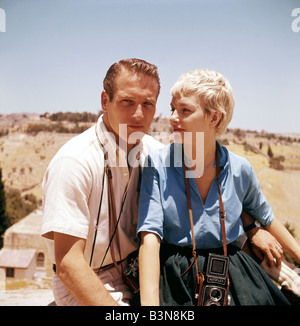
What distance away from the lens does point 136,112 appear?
1.99m

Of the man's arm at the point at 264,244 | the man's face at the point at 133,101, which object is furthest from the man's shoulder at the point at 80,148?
the man's arm at the point at 264,244

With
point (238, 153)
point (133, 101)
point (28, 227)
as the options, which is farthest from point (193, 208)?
point (238, 153)

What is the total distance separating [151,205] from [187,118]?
0.52 meters

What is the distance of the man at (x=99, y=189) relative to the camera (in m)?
1.77

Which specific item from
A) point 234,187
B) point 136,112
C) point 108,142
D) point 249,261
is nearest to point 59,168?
point 108,142

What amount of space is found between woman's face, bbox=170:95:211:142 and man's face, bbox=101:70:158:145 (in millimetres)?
164

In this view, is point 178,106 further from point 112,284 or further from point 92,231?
point 112,284

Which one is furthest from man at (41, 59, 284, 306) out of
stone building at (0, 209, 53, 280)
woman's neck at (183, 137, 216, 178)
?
stone building at (0, 209, 53, 280)

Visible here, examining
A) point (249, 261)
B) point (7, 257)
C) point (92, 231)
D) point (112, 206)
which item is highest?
point (112, 206)

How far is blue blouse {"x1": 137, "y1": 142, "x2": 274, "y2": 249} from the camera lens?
74.9 inches

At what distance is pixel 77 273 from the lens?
69.2 inches

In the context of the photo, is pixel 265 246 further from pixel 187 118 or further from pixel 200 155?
pixel 187 118

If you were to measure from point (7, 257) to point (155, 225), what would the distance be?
802 inches

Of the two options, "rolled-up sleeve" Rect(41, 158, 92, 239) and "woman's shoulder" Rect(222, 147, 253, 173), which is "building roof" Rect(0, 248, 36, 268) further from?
"woman's shoulder" Rect(222, 147, 253, 173)
